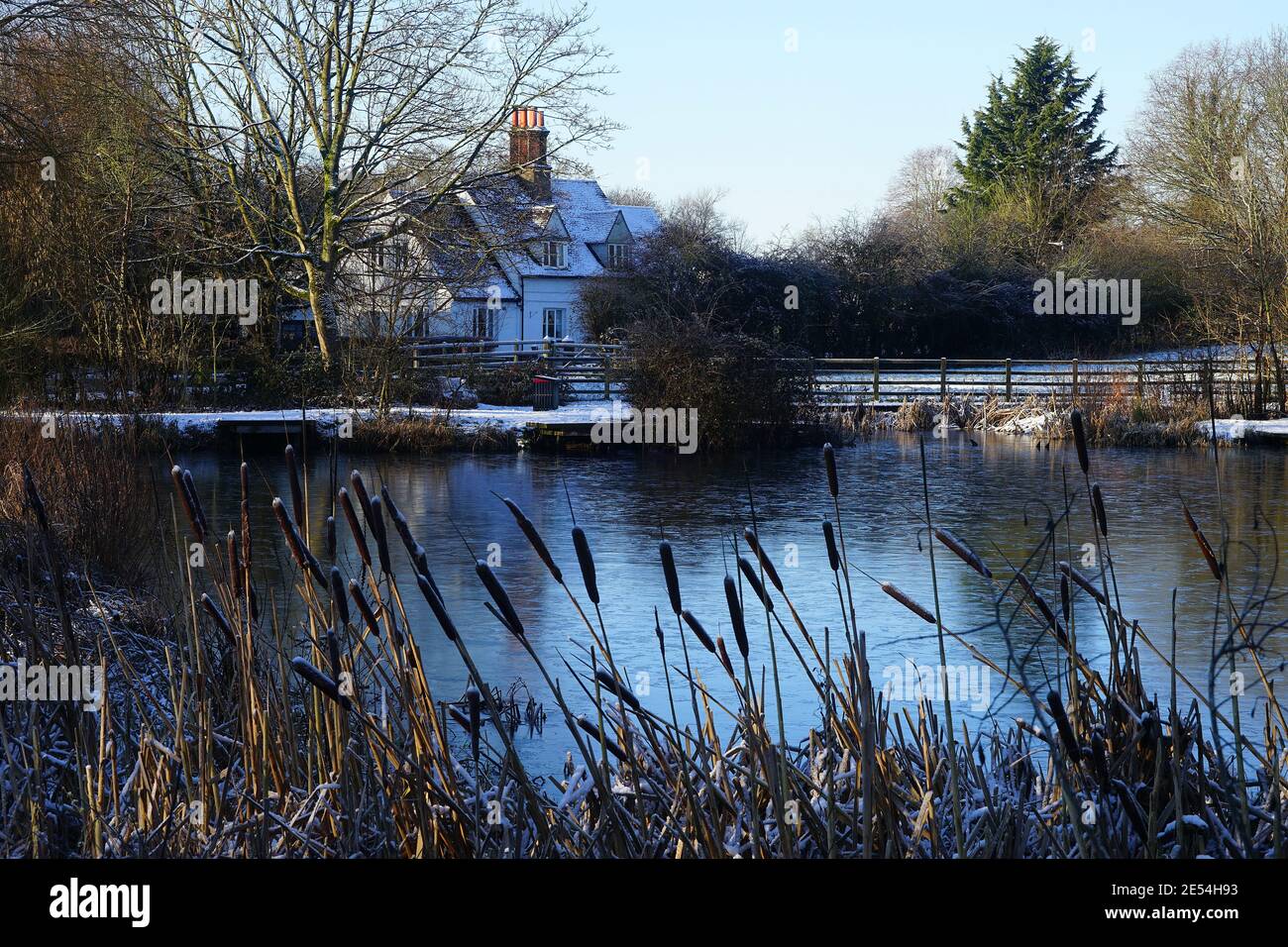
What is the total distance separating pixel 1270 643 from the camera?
26.5 ft

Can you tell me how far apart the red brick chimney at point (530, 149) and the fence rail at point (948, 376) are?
3137mm

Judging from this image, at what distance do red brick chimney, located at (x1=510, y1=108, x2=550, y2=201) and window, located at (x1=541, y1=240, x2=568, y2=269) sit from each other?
21.9ft

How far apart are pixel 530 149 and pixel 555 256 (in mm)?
8099

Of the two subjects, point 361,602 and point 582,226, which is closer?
point 361,602

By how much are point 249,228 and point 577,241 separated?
18.4m

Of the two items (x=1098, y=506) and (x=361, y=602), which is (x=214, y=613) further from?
(x=1098, y=506)

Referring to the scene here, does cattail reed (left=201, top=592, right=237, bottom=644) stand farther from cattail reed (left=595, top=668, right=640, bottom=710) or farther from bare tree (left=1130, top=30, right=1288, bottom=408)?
bare tree (left=1130, top=30, right=1288, bottom=408)

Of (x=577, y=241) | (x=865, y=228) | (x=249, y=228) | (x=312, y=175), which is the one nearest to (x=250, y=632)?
(x=249, y=228)

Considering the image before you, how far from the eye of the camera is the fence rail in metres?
23.8

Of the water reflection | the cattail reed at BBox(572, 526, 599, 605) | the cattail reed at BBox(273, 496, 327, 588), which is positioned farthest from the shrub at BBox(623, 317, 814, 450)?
the cattail reed at BBox(572, 526, 599, 605)

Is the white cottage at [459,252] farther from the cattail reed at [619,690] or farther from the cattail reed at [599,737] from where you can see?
the cattail reed at [619,690]

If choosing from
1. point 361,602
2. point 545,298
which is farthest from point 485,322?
point 361,602

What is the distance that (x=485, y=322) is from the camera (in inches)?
1463

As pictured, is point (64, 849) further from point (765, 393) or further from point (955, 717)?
point (765, 393)
